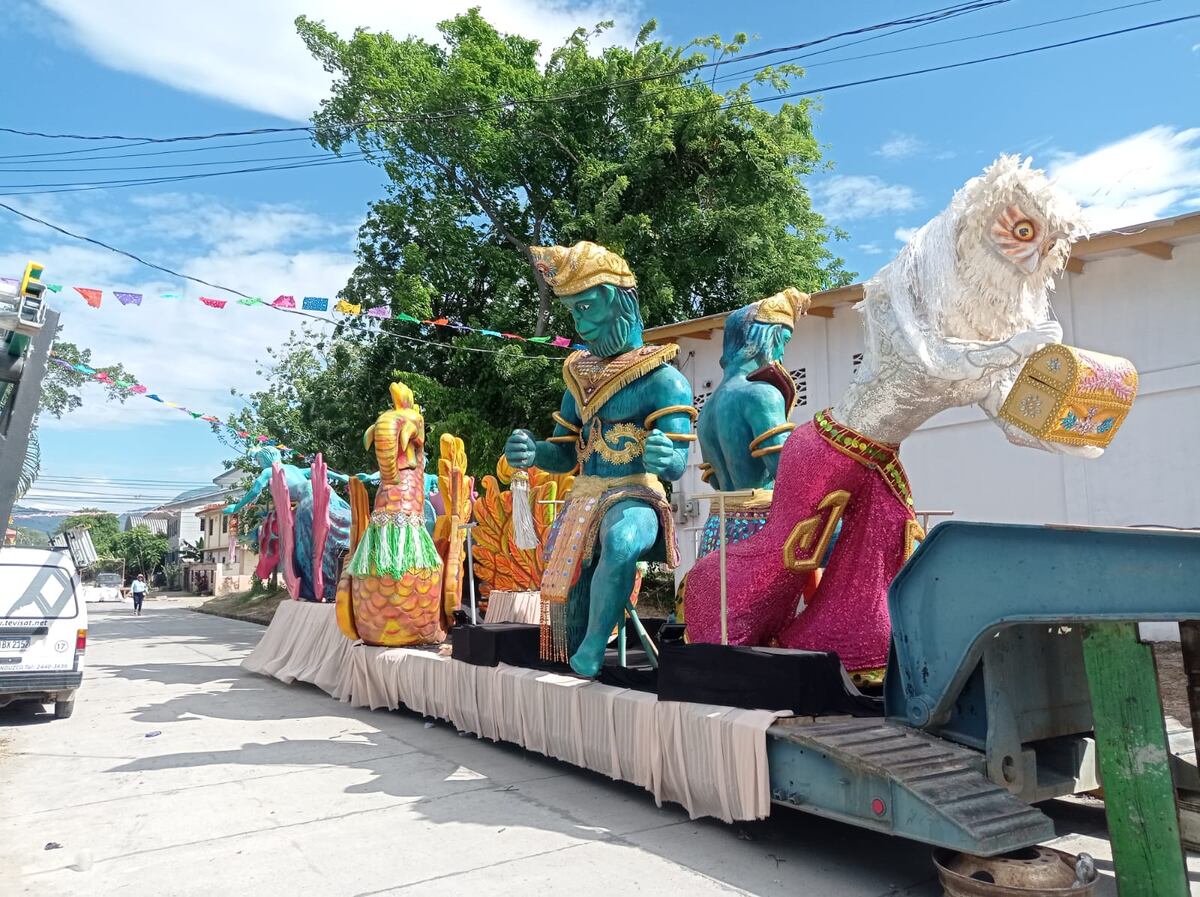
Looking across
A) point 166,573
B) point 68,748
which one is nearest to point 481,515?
point 68,748

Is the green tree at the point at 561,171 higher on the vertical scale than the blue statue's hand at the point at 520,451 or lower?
higher

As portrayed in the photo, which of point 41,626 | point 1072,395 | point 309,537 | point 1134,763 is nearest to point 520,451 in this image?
point 1072,395

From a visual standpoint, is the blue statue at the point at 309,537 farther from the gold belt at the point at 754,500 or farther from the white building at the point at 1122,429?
the white building at the point at 1122,429

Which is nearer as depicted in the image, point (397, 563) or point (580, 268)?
point (580, 268)

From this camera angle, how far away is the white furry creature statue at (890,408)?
2.90m

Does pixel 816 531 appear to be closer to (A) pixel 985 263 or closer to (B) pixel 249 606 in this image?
(A) pixel 985 263

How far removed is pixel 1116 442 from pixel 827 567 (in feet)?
17.7

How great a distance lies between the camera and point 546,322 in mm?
12297

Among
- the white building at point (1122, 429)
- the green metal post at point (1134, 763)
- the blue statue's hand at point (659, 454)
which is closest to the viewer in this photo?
the green metal post at point (1134, 763)

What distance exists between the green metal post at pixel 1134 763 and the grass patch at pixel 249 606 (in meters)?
15.9

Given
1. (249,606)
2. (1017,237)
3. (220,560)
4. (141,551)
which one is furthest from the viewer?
(141,551)

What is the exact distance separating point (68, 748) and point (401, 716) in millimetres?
2011

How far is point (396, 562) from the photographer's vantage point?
612 cm

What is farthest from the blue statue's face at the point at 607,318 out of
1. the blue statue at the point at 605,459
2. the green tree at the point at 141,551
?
the green tree at the point at 141,551
